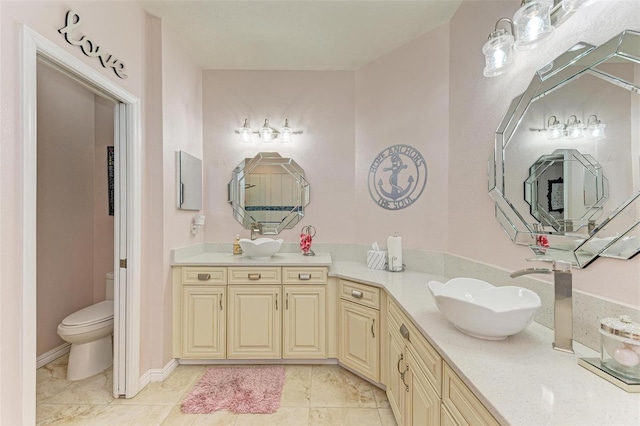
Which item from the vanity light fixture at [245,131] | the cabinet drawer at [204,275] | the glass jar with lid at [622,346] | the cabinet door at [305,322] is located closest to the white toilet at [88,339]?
the cabinet drawer at [204,275]

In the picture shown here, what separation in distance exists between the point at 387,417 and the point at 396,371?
1.30ft

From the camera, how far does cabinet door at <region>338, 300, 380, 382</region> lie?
200cm

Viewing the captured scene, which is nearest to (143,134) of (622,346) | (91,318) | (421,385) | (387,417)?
(91,318)

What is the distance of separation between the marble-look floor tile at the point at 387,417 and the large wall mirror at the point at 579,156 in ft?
4.49

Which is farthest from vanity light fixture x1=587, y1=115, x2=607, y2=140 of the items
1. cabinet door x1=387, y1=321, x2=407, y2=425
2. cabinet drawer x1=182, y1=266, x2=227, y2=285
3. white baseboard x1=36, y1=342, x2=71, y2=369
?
white baseboard x1=36, y1=342, x2=71, y2=369

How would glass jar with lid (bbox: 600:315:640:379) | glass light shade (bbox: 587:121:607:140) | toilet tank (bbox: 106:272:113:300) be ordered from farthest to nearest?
toilet tank (bbox: 106:272:113:300), glass light shade (bbox: 587:121:607:140), glass jar with lid (bbox: 600:315:640:379)

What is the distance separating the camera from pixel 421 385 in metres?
1.25

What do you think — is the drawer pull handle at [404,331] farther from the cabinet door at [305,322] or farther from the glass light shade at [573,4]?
the glass light shade at [573,4]

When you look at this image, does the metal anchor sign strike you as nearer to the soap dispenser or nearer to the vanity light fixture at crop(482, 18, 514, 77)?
the vanity light fixture at crop(482, 18, 514, 77)

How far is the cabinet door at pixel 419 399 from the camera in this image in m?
1.12

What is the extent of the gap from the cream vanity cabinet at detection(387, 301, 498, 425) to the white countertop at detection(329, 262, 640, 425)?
6 cm
